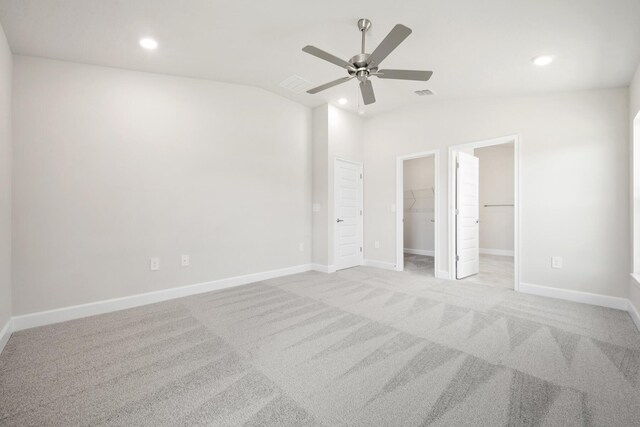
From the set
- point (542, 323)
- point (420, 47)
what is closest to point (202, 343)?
point (542, 323)

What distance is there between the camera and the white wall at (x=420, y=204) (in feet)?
22.8

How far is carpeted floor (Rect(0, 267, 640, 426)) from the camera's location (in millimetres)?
1512

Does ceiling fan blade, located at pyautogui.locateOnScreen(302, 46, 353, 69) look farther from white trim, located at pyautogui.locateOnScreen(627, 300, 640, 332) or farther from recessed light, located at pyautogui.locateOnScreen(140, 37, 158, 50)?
white trim, located at pyautogui.locateOnScreen(627, 300, 640, 332)

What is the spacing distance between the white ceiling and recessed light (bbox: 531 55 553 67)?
0.22 ft

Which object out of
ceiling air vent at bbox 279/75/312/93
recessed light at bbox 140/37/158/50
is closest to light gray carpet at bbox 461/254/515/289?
ceiling air vent at bbox 279/75/312/93

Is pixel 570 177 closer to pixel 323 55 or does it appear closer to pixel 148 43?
pixel 323 55

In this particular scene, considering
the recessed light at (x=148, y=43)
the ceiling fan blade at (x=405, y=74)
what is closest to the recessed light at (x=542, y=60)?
the ceiling fan blade at (x=405, y=74)

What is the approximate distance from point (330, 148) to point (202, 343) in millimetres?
3584

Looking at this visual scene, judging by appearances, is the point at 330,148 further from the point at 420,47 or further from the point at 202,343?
the point at 202,343

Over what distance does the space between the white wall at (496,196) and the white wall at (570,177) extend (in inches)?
132

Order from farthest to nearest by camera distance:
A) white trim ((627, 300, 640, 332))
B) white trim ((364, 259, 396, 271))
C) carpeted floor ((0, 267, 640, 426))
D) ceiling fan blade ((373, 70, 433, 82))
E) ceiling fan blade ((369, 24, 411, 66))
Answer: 1. white trim ((364, 259, 396, 271))
2. white trim ((627, 300, 640, 332))
3. ceiling fan blade ((373, 70, 433, 82))
4. ceiling fan blade ((369, 24, 411, 66))
5. carpeted floor ((0, 267, 640, 426))

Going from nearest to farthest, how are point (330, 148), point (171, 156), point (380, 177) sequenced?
point (171, 156)
point (330, 148)
point (380, 177)

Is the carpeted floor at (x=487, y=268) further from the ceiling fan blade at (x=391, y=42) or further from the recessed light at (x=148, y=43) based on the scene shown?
the recessed light at (x=148, y=43)

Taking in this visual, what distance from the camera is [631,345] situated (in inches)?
88.8
